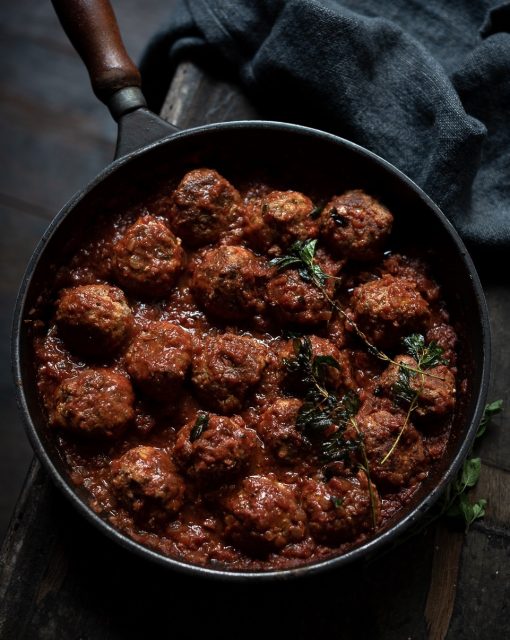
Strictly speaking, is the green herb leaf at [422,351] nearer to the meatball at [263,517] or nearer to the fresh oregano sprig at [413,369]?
the fresh oregano sprig at [413,369]

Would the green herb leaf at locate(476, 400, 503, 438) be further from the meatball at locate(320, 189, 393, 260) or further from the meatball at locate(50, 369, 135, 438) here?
the meatball at locate(50, 369, 135, 438)

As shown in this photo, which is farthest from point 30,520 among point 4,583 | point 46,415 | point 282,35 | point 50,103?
point 50,103

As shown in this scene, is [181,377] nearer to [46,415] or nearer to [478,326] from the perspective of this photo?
[46,415]

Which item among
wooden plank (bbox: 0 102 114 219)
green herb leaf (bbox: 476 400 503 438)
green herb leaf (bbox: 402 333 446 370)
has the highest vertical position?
green herb leaf (bbox: 402 333 446 370)

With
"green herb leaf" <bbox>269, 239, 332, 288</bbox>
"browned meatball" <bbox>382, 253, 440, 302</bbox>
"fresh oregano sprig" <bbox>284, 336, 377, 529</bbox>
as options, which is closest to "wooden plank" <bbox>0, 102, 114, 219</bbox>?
"green herb leaf" <bbox>269, 239, 332, 288</bbox>

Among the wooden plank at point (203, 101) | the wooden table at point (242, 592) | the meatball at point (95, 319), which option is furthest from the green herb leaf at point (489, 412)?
the wooden plank at point (203, 101)

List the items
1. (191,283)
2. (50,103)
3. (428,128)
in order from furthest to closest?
(50,103) < (428,128) < (191,283)
